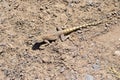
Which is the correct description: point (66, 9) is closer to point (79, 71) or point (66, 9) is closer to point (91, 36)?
point (91, 36)

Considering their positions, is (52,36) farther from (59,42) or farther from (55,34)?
(59,42)

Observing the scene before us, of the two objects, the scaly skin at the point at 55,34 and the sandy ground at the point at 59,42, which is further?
the scaly skin at the point at 55,34

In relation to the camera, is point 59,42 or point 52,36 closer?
point 59,42

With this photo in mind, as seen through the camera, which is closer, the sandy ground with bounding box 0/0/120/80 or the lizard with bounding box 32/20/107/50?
the sandy ground with bounding box 0/0/120/80

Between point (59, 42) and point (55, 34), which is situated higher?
point (55, 34)

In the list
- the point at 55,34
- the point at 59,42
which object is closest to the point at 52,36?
the point at 55,34

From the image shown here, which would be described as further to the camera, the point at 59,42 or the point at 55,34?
the point at 55,34

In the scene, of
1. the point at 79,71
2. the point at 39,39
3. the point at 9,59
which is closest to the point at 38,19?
the point at 39,39

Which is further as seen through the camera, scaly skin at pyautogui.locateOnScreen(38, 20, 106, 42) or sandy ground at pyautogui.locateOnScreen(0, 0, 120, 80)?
scaly skin at pyautogui.locateOnScreen(38, 20, 106, 42)

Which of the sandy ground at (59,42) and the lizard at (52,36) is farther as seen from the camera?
the lizard at (52,36)
